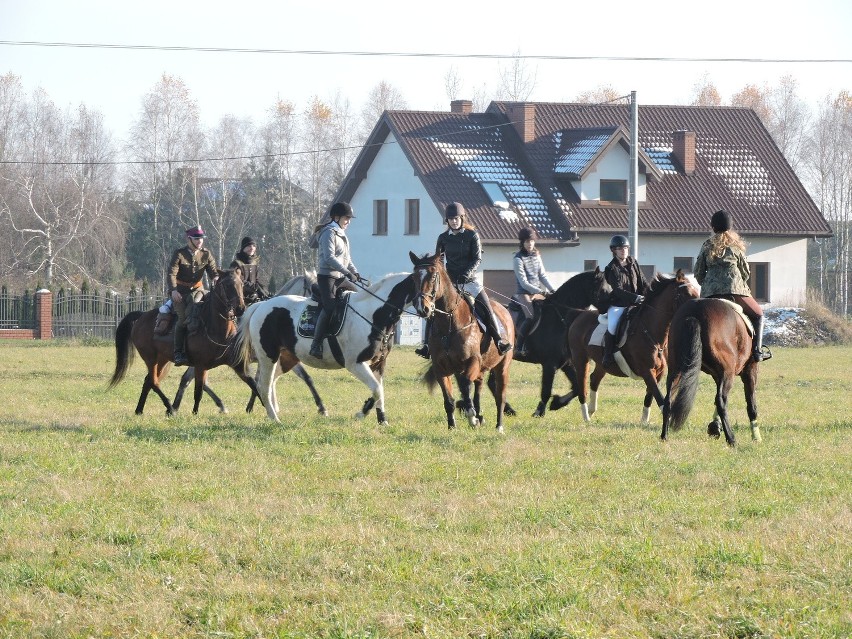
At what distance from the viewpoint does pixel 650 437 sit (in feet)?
41.5

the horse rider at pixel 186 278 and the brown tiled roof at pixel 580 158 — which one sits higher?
the brown tiled roof at pixel 580 158

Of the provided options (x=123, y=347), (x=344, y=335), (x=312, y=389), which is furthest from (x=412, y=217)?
(x=344, y=335)

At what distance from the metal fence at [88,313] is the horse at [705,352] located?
3657cm

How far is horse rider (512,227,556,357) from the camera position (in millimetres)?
16031

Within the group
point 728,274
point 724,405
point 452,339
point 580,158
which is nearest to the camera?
point 724,405

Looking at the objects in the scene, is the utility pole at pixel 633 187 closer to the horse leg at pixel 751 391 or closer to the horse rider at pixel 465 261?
the horse rider at pixel 465 261

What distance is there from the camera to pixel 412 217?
4416cm

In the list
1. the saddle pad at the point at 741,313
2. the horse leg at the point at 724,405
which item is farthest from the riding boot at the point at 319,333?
the horse leg at the point at 724,405

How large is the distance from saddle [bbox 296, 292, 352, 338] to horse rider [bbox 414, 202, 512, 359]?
3.18ft

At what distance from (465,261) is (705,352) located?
324 centimetres

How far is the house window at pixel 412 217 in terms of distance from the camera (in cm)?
4384

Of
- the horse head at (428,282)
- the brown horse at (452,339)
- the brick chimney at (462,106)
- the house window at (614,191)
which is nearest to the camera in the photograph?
the horse head at (428,282)

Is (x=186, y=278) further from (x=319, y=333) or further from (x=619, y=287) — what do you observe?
(x=619, y=287)

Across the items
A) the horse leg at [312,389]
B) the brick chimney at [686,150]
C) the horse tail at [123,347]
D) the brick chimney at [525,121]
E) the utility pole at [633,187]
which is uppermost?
the brick chimney at [525,121]
